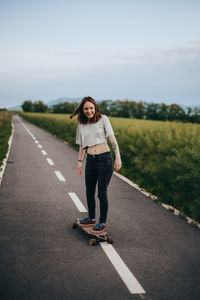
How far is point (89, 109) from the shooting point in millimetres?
4281

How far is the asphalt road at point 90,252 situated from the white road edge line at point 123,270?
11mm

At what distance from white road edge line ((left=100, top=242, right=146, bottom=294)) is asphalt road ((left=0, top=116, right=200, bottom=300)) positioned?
0.5 inches

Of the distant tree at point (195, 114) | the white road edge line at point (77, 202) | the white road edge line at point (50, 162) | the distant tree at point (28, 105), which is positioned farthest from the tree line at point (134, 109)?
the white road edge line at point (77, 202)

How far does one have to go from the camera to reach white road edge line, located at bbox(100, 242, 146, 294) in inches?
121

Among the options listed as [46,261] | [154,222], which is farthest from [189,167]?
[46,261]

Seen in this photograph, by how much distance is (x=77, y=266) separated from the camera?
353cm

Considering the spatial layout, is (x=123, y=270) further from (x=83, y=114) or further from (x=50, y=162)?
(x=50, y=162)

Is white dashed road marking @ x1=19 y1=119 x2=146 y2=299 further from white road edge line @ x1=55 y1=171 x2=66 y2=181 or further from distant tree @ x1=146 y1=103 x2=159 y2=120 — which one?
distant tree @ x1=146 y1=103 x2=159 y2=120

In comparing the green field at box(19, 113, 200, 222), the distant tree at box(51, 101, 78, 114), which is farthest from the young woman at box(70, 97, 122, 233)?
the distant tree at box(51, 101, 78, 114)

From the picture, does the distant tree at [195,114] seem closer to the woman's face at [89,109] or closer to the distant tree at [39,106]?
the woman's face at [89,109]

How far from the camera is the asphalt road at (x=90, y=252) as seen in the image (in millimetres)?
3059

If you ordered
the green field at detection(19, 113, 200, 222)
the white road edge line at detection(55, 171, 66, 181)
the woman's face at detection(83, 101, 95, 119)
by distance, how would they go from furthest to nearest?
the white road edge line at detection(55, 171, 66, 181) → the green field at detection(19, 113, 200, 222) → the woman's face at detection(83, 101, 95, 119)

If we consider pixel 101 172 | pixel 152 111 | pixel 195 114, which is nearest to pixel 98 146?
pixel 101 172

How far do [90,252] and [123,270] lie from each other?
0.64m
